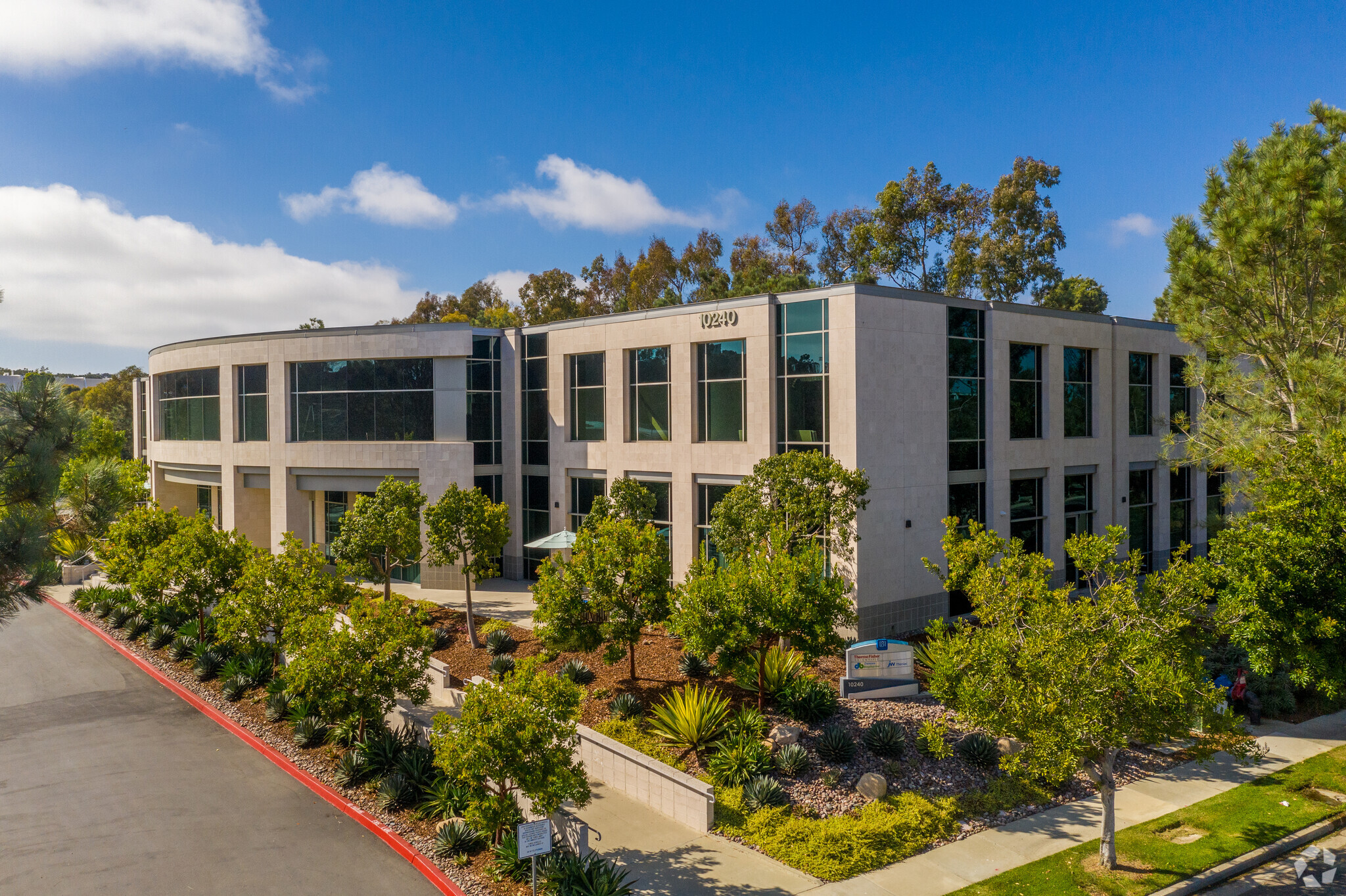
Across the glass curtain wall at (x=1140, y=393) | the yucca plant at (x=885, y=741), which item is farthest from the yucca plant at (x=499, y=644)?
the glass curtain wall at (x=1140, y=393)

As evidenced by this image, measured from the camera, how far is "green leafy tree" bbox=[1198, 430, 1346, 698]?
14.4 metres

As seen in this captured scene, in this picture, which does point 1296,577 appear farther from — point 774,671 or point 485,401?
point 485,401

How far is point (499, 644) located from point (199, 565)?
8.81 m

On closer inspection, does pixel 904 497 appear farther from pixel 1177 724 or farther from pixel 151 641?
pixel 151 641

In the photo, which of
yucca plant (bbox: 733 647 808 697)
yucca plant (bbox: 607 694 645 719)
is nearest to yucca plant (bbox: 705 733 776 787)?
yucca plant (bbox: 733 647 808 697)

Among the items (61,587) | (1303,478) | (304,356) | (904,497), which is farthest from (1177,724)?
(61,587)

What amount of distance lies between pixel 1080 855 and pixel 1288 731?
9390 mm

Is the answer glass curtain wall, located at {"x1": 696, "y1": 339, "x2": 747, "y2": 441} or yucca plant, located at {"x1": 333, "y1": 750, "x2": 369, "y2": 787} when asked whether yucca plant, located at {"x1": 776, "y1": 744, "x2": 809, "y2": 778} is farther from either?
glass curtain wall, located at {"x1": 696, "y1": 339, "x2": 747, "y2": 441}

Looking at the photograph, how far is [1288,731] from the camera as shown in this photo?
1856 centimetres

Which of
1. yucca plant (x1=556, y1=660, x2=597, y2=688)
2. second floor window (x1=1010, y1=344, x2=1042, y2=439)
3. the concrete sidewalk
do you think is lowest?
the concrete sidewalk

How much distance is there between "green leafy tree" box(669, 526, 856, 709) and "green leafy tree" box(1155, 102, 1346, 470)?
38.7 feet

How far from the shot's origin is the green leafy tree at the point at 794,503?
821 inches

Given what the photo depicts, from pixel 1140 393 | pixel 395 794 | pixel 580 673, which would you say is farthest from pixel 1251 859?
pixel 1140 393

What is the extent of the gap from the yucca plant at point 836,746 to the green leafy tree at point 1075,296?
4700 centimetres
